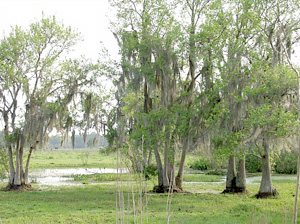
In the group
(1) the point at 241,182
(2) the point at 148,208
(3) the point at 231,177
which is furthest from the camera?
(3) the point at 231,177

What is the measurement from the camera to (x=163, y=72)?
57.1ft

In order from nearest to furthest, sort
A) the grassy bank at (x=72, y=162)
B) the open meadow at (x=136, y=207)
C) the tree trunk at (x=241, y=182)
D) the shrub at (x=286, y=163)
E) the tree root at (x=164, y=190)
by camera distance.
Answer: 1. the open meadow at (x=136, y=207)
2. the tree trunk at (x=241, y=182)
3. the tree root at (x=164, y=190)
4. the shrub at (x=286, y=163)
5. the grassy bank at (x=72, y=162)

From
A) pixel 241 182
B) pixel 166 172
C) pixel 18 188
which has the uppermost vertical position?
pixel 166 172

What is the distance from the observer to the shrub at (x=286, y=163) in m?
29.0

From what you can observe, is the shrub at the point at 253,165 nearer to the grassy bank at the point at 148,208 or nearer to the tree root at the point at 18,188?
the grassy bank at the point at 148,208

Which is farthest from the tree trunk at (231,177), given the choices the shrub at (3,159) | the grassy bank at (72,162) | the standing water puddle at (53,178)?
the grassy bank at (72,162)

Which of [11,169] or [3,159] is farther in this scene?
[3,159]

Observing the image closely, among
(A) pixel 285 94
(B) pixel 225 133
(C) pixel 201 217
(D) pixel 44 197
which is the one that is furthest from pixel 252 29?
(D) pixel 44 197

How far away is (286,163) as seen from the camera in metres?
29.6

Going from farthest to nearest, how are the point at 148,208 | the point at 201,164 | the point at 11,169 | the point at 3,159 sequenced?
the point at 201,164, the point at 3,159, the point at 11,169, the point at 148,208

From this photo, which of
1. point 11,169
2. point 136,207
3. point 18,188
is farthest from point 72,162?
point 136,207

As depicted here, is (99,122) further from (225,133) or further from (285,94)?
(285,94)

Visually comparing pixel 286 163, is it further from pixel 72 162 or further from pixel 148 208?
pixel 72 162

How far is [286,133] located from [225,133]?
7.74 ft
